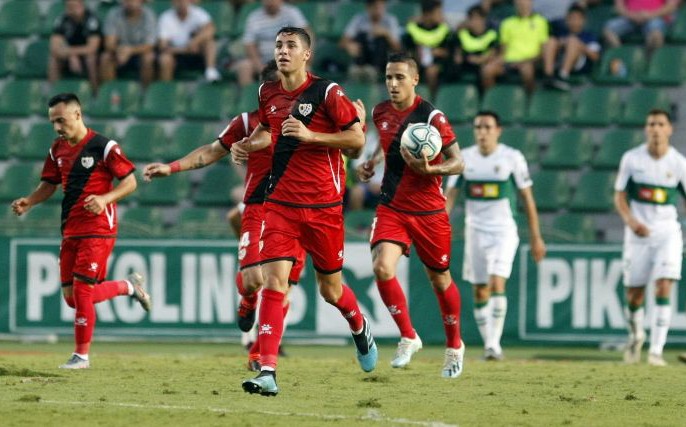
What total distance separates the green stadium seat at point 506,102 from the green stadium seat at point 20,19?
796 centimetres

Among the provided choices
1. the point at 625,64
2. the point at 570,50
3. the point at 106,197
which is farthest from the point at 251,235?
the point at 625,64

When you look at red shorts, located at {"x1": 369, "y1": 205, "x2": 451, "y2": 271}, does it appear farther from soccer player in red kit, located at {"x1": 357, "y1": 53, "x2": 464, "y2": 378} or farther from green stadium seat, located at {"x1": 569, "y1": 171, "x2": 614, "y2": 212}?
green stadium seat, located at {"x1": 569, "y1": 171, "x2": 614, "y2": 212}

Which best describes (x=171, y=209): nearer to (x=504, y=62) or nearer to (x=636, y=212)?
(x=504, y=62)

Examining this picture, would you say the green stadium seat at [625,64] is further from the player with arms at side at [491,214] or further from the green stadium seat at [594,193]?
the player with arms at side at [491,214]

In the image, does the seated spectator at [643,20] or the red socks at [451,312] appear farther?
the seated spectator at [643,20]

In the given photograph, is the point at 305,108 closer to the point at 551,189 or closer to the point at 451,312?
the point at 451,312

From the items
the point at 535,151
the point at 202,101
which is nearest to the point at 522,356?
the point at 535,151

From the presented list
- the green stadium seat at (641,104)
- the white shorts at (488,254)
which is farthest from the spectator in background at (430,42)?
the white shorts at (488,254)

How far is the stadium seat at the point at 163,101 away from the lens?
20625 millimetres

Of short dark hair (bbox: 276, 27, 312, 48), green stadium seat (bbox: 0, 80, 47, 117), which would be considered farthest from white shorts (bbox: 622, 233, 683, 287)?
green stadium seat (bbox: 0, 80, 47, 117)

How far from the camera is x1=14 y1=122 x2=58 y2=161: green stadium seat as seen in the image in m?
20.2

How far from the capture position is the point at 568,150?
19234 millimetres

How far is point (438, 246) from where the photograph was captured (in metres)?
11.4

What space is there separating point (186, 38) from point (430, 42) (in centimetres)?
392
